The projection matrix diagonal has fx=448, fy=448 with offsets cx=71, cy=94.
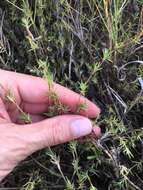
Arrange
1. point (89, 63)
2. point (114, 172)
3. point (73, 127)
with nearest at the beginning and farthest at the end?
point (73, 127) < point (114, 172) < point (89, 63)

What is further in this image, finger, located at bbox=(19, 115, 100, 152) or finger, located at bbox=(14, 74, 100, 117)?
finger, located at bbox=(14, 74, 100, 117)

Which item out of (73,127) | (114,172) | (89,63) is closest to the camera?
(73,127)

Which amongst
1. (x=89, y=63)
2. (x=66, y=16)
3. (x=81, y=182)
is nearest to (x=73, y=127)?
(x=81, y=182)

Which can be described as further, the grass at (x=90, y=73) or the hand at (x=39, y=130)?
the grass at (x=90, y=73)

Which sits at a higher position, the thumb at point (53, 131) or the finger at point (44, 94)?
the finger at point (44, 94)

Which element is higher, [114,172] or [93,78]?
[93,78]

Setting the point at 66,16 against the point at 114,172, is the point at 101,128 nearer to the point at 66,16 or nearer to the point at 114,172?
the point at 114,172

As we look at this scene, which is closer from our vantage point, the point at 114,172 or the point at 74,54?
the point at 114,172

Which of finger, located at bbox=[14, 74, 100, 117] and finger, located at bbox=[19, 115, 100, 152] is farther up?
finger, located at bbox=[14, 74, 100, 117]
